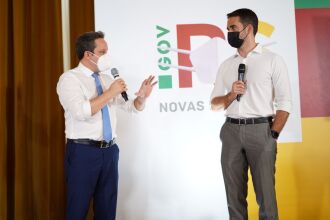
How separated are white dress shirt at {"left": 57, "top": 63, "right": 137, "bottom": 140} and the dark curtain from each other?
74cm

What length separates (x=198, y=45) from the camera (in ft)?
10.7

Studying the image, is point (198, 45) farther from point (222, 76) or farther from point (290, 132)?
point (290, 132)

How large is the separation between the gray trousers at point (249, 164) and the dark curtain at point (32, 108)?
153 centimetres

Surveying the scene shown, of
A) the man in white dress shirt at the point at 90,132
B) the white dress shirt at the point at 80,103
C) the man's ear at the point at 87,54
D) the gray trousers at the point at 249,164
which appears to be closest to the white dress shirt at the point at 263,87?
the gray trousers at the point at 249,164

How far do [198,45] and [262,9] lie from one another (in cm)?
67

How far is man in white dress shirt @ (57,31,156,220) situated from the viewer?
2.26 m

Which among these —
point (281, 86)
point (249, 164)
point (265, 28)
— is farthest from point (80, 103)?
point (265, 28)

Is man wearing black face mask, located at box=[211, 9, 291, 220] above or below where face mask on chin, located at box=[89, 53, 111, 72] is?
below

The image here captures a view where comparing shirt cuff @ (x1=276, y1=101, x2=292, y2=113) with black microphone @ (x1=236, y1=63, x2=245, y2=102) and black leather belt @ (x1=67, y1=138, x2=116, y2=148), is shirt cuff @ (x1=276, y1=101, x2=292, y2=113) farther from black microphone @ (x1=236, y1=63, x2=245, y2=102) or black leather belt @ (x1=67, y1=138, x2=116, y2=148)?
black leather belt @ (x1=67, y1=138, x2=116, y2=148)

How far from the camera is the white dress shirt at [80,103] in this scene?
224 centimetres

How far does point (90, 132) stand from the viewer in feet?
7.71

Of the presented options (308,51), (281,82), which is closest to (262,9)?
(308,51)

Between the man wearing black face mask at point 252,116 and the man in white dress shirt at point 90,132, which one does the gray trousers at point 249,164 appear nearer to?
the man wearing black face mask at point 252,116

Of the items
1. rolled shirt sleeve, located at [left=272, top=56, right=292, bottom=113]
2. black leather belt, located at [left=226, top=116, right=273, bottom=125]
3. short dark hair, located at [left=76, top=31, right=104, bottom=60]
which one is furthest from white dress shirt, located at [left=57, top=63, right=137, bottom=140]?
rolled shirt sleeve, located at [left=272, top=56, right=292, bottom=113]
